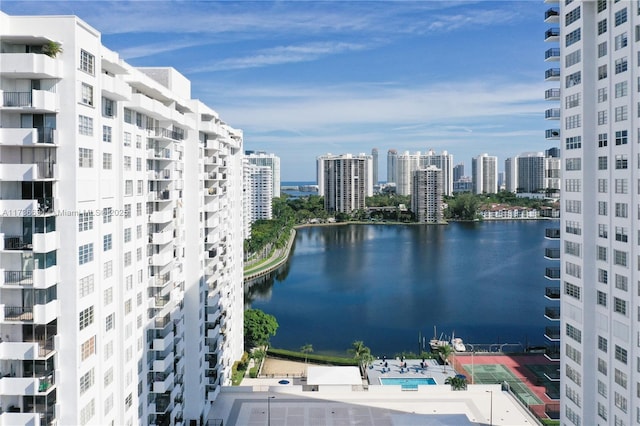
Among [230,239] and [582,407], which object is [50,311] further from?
[230,239]

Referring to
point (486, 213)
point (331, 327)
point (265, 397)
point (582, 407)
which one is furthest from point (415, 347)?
point (486, 213)

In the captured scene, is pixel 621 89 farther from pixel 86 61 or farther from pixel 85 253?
pixel 85 253

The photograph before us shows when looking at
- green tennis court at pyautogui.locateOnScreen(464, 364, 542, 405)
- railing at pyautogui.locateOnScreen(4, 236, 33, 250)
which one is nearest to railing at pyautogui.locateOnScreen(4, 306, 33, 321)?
railing at pyautogui.locateOnScreen(4, 236, 33, 250)

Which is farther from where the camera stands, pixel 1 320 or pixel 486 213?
pixel 486 213

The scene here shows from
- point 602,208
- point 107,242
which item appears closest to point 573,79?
point 602,208

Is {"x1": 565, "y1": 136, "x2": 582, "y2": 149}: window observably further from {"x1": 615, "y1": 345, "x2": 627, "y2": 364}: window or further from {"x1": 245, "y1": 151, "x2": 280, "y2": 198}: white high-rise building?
{"x1": 245, "y1": 151, "x2": 280, "y2": 198}: white high-rise building
